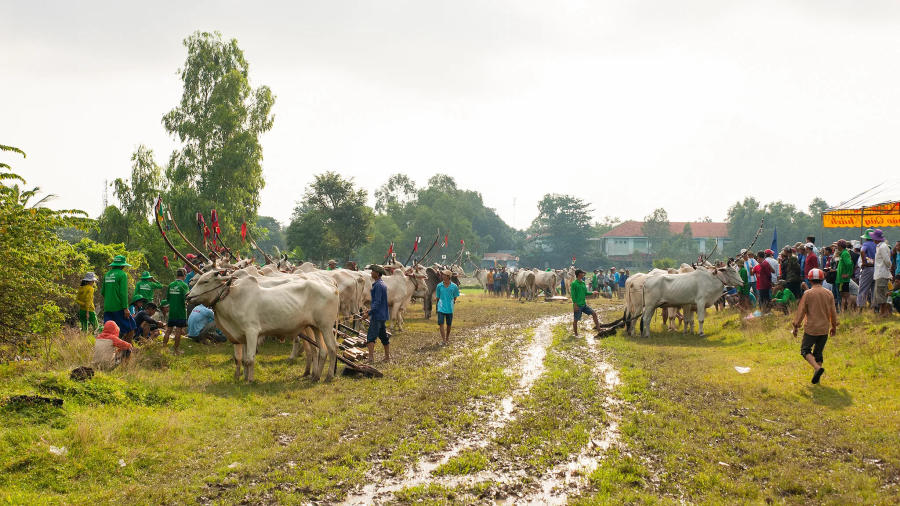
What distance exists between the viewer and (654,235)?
96.1 m

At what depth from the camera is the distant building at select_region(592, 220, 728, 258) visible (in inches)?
3831

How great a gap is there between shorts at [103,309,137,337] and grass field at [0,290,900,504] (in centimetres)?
65

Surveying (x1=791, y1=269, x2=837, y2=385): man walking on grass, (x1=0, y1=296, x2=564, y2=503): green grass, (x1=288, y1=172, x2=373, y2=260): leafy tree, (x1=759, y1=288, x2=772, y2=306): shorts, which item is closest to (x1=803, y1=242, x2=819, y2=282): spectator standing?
(x1=759, y1=288, x2=772, y2=306): shorts

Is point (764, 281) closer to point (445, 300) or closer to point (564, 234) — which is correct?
point (445, 300)

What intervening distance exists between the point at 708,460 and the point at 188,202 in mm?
32906

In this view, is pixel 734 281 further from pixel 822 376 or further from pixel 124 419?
pixel 124 419

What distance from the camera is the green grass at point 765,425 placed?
6.32 meters

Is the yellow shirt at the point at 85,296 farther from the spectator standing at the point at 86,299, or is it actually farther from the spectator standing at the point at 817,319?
the spectator standing at the point at 817,319

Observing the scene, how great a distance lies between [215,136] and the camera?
120 ft

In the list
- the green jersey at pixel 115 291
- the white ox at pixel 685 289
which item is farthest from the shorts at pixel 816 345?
the green jersey at pixel 115 291

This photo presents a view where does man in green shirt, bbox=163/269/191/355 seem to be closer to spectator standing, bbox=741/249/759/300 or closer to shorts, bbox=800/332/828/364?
shorts, bbox=800/332/828/364

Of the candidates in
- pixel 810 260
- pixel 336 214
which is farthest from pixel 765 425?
pixel 336 214

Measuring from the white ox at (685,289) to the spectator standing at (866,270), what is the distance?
366 centimetres

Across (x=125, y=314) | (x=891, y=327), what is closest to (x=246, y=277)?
(x=125, y=314)
